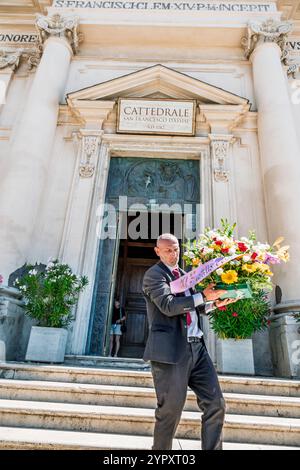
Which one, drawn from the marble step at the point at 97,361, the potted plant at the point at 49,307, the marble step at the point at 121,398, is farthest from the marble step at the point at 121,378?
the marble step at the point at 97,361

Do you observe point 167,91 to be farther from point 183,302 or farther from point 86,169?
point 183,302

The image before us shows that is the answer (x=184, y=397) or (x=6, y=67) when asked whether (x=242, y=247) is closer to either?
(x=184, y=397)

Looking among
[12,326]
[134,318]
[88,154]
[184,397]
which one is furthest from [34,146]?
[184,397]

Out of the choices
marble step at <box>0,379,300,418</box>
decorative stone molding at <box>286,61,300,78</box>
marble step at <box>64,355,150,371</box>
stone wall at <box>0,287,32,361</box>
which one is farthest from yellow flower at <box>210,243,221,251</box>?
decorative stone molding at <box>286,61,300,78</box>

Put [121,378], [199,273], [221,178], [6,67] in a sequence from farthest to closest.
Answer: [6,67]
[221,178]
[121,378]
[199,273]

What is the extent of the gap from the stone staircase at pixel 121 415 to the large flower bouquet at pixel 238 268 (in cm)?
105

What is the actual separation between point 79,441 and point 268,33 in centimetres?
1029

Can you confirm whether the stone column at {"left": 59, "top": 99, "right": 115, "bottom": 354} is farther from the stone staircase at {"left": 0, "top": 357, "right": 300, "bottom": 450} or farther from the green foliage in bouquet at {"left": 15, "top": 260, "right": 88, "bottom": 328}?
the stone staircase at {"left": 0, "top": 357, "right": 300, "bottom": 450}

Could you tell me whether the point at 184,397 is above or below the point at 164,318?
below

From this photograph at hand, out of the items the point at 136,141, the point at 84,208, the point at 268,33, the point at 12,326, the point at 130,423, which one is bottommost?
the point at 130,423

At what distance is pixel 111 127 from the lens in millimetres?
8359

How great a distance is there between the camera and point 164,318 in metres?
2.29
